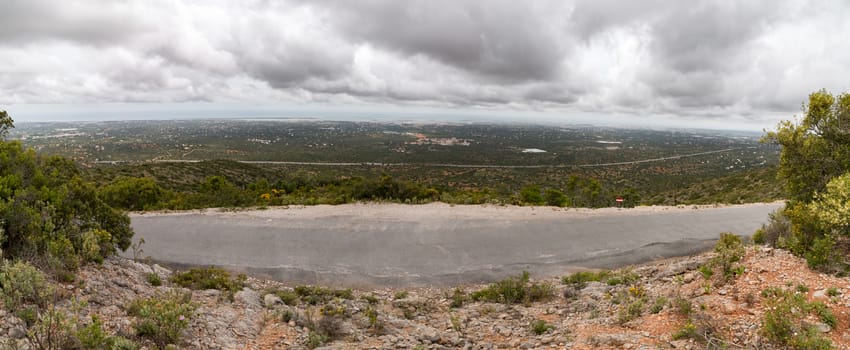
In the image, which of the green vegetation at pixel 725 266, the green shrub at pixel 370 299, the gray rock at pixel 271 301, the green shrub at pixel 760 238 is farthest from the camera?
the green shrub at pixel 760 238

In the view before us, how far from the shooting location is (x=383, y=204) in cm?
1691

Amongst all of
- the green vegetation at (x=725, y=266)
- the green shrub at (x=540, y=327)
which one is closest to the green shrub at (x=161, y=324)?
the green shrub at (x=540, y=327)

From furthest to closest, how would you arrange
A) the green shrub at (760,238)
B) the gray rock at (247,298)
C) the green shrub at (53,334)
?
the green shrub at (760,238)
the gray rock at (247,298)
the green shrub at (53,334)

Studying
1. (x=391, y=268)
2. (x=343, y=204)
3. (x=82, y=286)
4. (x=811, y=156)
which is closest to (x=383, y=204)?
(x=343, y=204)

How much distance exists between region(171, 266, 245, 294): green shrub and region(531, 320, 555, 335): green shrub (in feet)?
22.1

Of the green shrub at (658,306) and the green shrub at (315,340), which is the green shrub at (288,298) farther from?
the green shrub at (658,306)

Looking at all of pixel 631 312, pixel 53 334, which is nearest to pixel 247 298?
pixel 53 334

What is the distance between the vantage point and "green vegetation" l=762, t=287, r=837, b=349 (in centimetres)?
452

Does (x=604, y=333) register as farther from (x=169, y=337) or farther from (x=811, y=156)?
(x=811, y=156)

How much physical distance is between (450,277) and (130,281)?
25.0 feet

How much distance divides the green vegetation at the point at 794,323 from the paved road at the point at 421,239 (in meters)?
5.19

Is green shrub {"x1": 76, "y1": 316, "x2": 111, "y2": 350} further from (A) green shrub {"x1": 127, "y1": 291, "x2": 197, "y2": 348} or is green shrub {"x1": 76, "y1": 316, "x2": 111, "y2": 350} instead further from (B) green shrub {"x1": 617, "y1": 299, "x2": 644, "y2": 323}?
(B) green shrub {"x1": 617, "y1": 299, "x2": 644, "y2": 323}

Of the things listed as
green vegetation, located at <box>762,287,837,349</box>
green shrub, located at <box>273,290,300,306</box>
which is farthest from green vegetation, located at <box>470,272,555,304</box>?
green shrub, located at <box>273,290,300,306</box>

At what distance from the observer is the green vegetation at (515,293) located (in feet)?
27.6
